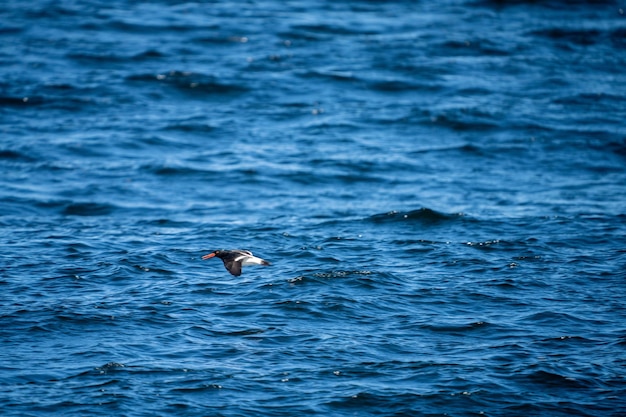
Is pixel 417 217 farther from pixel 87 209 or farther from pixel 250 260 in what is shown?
pixel 87 209

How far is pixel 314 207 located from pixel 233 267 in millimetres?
7521

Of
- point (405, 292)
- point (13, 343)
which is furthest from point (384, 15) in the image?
point (13, 343)

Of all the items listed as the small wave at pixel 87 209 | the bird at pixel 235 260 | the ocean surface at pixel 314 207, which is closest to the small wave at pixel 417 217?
the ocean surface at pixel 314 207

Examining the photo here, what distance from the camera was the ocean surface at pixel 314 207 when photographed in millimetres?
13219

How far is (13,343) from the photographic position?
551 inches

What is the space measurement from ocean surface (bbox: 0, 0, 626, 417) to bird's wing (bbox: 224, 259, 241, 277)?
0.95 metres

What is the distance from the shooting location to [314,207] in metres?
22.0

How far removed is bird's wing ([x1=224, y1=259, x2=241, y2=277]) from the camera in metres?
14.6

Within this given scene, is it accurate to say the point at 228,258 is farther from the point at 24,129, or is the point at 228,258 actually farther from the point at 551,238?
the point at 24,129

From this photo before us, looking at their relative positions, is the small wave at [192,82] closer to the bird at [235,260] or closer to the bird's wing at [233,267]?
the bird at [235,260]

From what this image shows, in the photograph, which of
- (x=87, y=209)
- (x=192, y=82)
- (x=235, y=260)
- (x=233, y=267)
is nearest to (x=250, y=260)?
(x=235, y=260)

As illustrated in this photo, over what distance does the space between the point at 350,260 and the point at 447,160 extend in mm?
8577

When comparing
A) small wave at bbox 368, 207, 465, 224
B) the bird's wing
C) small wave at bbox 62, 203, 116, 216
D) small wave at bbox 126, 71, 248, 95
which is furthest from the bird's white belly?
small wave at bbox 126, 71, 248, 95

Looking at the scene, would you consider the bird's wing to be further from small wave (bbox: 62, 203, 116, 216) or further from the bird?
small wave (bbox: 62, 203, 116, 216)
